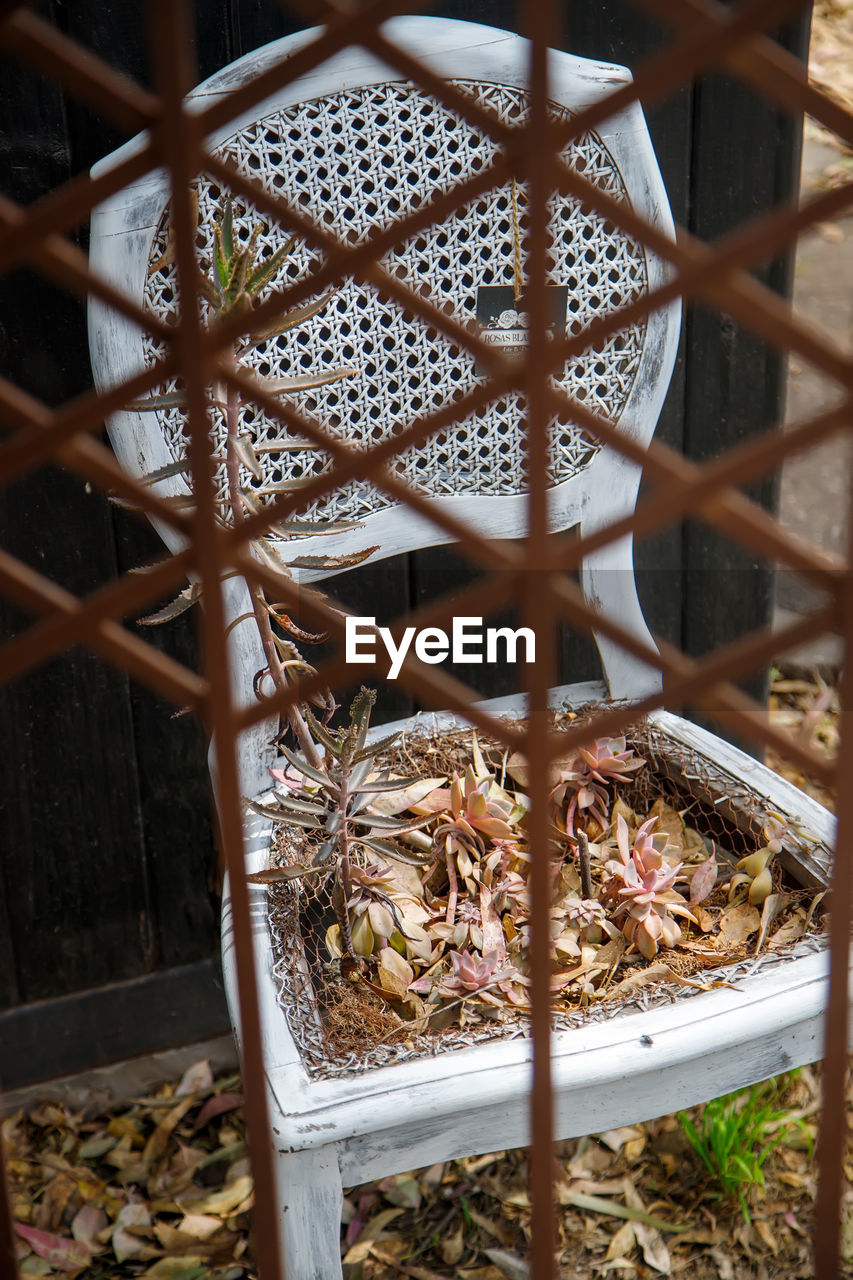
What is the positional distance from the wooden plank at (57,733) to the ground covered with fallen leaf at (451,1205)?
24 centimetres

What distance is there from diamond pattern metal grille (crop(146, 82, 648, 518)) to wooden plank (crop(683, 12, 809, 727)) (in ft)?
1.34

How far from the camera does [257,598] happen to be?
1046mm

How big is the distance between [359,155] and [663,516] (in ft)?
2.80

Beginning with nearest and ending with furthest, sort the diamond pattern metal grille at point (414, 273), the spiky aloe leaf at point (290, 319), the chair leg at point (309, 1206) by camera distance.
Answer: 1. the chair leg at point (309, 1206)
2. the spiky aloe leaf at point (290, 319)
3. the diamond pattern metal grille at point (414, 273)

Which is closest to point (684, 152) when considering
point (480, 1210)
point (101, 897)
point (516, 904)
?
point (516, 904)

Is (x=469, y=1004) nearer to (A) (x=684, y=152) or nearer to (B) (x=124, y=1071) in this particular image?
(B) (x=124, y=1071)

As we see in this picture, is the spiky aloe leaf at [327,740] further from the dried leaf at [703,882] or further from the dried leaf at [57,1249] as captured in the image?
the dried leaf at [57,1249]

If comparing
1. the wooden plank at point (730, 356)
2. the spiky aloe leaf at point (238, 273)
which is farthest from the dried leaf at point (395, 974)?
the wooden plank at point (730, 356)

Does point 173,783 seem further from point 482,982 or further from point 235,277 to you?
point 235,277

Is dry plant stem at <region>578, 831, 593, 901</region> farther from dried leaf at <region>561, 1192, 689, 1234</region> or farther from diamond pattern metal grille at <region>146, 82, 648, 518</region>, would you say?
dried leaf at <region>561, 1192, 689, 1234</region>

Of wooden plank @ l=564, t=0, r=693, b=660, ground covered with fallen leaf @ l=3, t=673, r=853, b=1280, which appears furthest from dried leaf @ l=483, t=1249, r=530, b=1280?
wooden plank @ l=564, t=0, r=693, b=660

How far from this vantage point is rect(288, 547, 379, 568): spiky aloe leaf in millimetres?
1083

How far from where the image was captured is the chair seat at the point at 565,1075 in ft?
2.73

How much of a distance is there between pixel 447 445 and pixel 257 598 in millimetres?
334
